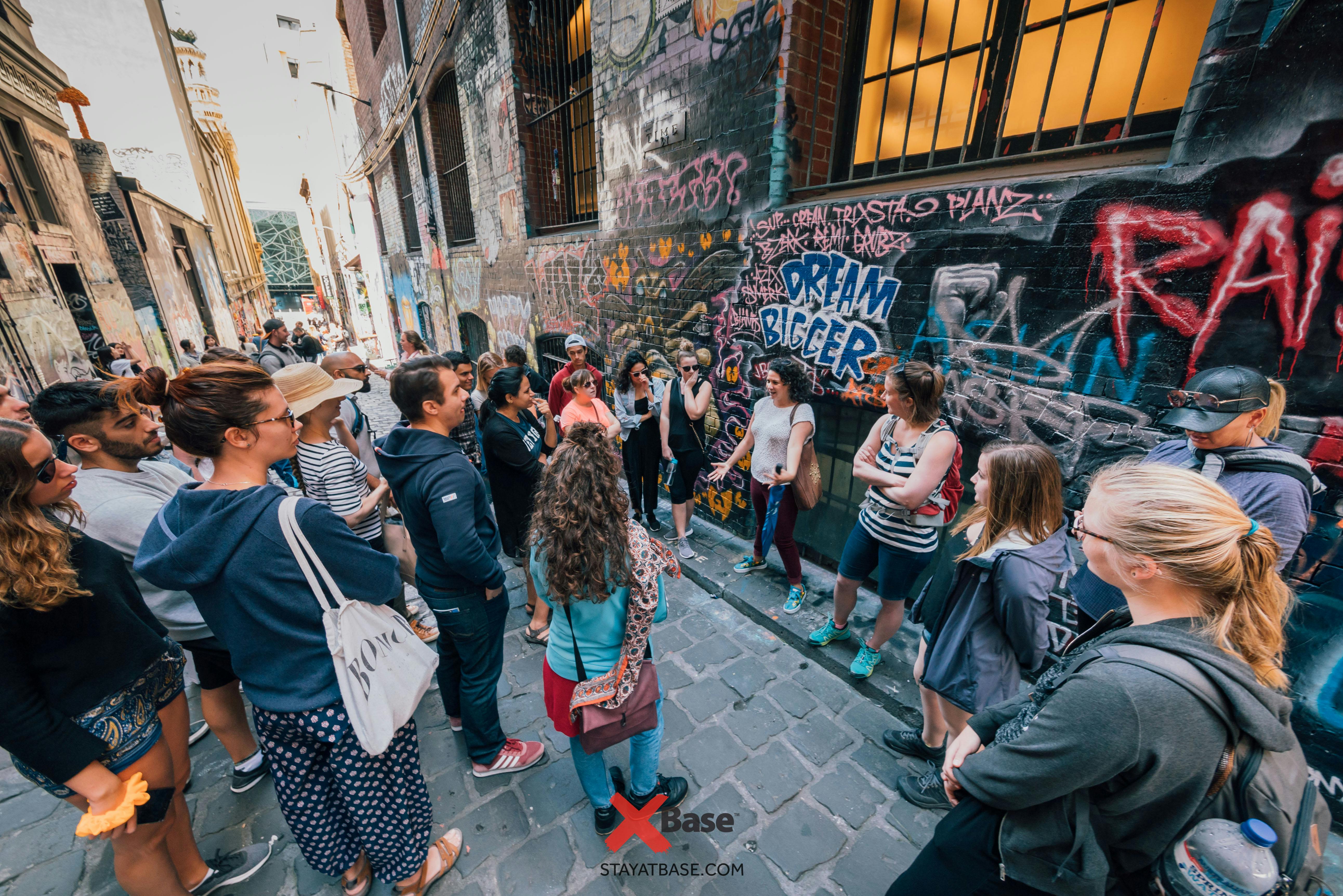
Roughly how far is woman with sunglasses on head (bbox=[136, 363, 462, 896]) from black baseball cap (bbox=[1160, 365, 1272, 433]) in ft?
10.3

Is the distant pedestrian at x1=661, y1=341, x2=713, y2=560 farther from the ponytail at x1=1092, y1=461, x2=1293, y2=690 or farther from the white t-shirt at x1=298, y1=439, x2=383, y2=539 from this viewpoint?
the ponytail at x1=1092, y1=461, x2=1293, y2=690

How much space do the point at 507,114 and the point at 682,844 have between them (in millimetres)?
8688

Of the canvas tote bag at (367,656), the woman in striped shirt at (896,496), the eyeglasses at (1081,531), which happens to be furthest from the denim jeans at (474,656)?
the eyeglasses at (1081,531)

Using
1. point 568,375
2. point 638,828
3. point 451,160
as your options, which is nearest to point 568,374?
point 568,375

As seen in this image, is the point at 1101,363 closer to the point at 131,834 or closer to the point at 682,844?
the point at 682,844

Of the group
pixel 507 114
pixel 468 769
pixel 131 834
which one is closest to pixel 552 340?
pixel 507 114

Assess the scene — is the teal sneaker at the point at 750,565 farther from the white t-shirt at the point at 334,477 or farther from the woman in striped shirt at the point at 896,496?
the white t-shirt at the point at 334,477

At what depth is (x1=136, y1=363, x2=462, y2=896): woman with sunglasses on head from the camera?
140 cm

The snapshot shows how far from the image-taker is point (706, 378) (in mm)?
4500

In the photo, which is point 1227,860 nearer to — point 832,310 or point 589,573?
point 589,573

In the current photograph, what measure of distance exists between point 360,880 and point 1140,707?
2.76 metres

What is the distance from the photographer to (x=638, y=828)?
217 cm

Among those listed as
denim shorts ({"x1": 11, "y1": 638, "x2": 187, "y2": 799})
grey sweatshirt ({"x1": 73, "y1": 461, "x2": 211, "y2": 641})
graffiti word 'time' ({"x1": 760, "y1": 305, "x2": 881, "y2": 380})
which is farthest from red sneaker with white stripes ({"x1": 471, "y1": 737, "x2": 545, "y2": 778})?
graffiti word 'time' ({"x1": 760, "y1": 305, "x2": 881, "y2": 380})

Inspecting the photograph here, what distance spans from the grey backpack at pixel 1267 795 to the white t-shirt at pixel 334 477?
11.7ft
